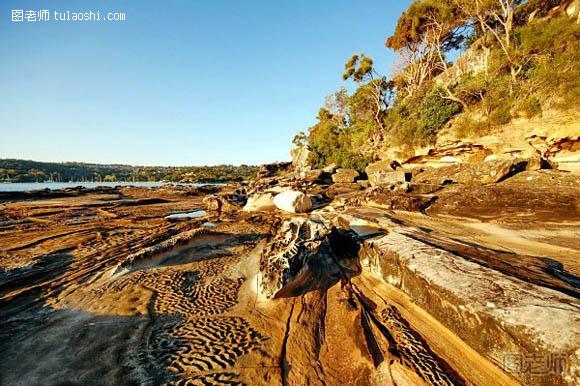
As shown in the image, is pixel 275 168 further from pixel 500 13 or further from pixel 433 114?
pixel 500 13

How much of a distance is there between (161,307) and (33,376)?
1.71 metres

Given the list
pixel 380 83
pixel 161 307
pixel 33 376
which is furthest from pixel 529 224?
pixel 380 83

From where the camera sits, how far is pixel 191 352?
3.17 metres

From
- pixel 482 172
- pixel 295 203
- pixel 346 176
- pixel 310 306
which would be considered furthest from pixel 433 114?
pixel 310 306

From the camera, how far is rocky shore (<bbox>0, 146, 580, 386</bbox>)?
273 centimetres

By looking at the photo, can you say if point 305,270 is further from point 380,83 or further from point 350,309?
point 380,83

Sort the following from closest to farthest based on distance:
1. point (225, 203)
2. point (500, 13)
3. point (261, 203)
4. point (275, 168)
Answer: point (261, 203) < point (225, 203) < point (500, 13) < point (275, 168)

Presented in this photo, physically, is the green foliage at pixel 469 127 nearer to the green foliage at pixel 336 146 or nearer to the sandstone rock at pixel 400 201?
the sandstone rock at pixel 400 201

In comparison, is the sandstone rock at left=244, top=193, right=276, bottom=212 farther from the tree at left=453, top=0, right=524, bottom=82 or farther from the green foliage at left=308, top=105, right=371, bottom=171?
the green foliage at left=308, top=105, right=371, bottom=171

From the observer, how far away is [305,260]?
5.07 metres

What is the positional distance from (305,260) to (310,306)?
101cm

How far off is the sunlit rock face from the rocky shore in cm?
3

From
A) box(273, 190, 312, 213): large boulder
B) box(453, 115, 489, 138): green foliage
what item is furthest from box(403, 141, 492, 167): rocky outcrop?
box(273, 190, 312, 213): large boulder

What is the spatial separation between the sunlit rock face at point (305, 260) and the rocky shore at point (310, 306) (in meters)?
0.03
